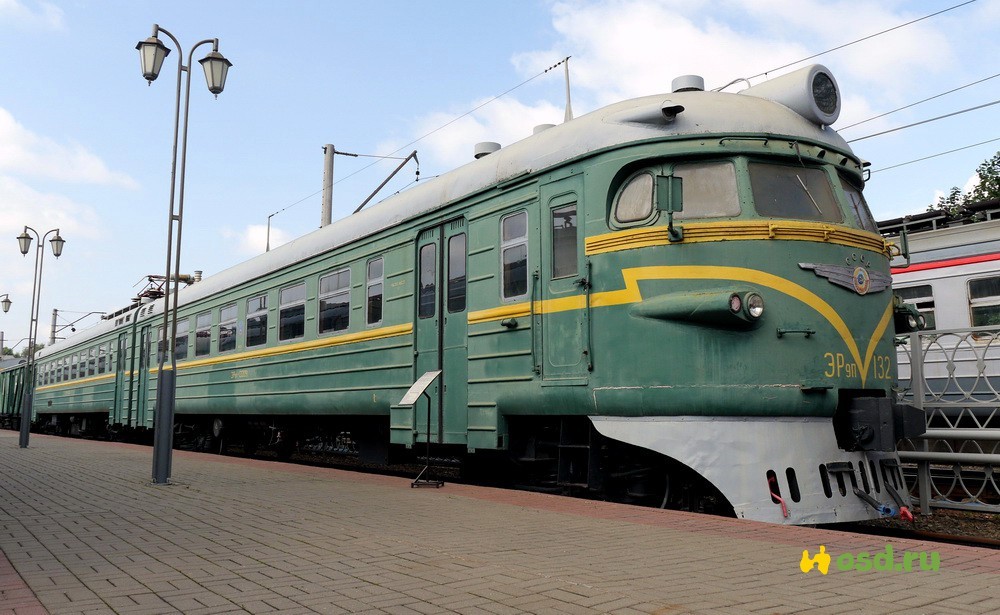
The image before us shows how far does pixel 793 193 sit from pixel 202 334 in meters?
13.1

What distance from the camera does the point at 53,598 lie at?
13.7ft

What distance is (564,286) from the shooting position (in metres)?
8.11

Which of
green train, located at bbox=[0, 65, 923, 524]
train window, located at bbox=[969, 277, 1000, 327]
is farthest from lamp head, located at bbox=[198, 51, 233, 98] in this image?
train window, located at bbox=[969, 277, 1000, 327]

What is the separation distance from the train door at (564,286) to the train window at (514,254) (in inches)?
12.1

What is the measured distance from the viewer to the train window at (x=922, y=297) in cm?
1271

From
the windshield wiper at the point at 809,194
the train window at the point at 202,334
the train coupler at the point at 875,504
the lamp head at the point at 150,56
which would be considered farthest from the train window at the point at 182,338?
the train coupler at the point at 875,504

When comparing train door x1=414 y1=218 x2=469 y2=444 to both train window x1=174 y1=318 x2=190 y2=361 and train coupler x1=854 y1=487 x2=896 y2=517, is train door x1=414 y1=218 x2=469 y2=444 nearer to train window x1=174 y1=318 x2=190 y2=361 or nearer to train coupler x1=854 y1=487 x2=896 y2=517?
train coupler x1=854 y1=487 x2=896 y2=517

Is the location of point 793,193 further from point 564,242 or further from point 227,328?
point 227,328

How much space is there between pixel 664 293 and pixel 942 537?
3.12m

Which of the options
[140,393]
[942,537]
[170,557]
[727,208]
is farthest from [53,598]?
[140,393]

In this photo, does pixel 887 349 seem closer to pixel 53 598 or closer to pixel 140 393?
pixel 53 598

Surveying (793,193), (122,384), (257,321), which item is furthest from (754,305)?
(122,384)

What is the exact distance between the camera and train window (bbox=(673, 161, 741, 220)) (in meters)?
7.36

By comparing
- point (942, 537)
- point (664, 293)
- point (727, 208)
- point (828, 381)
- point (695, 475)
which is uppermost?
point (727, 208)
